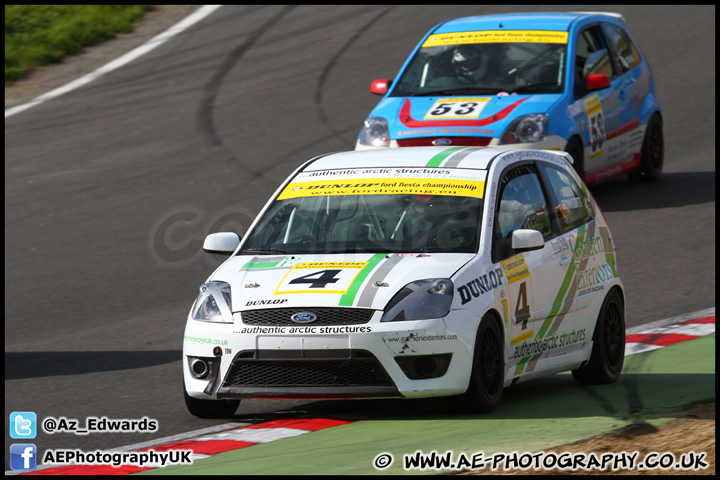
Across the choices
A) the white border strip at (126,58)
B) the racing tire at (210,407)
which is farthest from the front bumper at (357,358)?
the white border strip at (126,58)

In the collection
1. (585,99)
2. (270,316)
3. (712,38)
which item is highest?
(270,316)

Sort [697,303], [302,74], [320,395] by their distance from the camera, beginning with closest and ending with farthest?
[320,395] < [697,303] < [302,74]

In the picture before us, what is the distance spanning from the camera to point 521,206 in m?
8.77

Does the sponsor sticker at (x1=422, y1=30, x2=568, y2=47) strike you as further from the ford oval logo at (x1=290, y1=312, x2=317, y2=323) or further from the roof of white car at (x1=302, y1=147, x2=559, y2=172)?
the ford oval logo at (x1=290, y1=312, x2=317, y2=323)

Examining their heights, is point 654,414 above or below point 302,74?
above

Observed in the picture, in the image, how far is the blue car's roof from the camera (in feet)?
49.6

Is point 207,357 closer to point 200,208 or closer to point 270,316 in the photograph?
point 270,316

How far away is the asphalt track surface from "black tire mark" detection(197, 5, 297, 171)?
42mm

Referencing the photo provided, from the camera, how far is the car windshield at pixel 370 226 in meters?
8.27

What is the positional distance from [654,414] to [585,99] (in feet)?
24.4

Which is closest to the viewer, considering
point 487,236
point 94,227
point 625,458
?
point 625,458

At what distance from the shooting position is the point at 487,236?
823 cm

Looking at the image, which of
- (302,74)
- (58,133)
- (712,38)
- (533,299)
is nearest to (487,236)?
(533,299)

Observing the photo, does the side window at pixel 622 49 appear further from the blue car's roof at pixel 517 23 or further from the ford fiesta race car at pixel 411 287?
the ford fiesta race car at pixel 411 287
